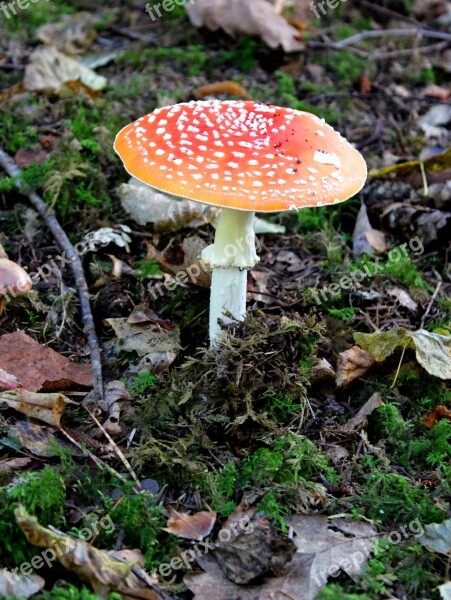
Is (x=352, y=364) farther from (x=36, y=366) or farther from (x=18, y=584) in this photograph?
(x=18, y=584)

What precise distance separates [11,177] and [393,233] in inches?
130

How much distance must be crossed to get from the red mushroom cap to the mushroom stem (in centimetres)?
50

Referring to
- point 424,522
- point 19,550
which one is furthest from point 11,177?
point 424,522

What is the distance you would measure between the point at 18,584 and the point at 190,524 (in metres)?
0.83

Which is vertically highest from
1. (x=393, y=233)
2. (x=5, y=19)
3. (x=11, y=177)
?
(x=5, y=19)

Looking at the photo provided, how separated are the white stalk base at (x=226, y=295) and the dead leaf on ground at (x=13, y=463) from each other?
1.36 metres

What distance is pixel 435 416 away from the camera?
3939 millimetres

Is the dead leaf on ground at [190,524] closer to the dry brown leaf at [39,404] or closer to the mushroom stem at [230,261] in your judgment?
the dry brown leaf at [39,404]

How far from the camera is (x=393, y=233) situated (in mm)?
5605

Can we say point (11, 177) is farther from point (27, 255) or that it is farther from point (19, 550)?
point (19, 550)

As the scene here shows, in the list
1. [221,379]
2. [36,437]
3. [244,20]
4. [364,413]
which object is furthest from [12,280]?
[244,20]

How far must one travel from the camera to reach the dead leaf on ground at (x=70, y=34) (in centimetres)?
737

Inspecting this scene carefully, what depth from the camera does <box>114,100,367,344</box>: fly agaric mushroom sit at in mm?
3297

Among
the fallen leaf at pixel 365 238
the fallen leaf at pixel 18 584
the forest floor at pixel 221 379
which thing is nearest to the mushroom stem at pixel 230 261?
the forest floor at pixel 221 379
